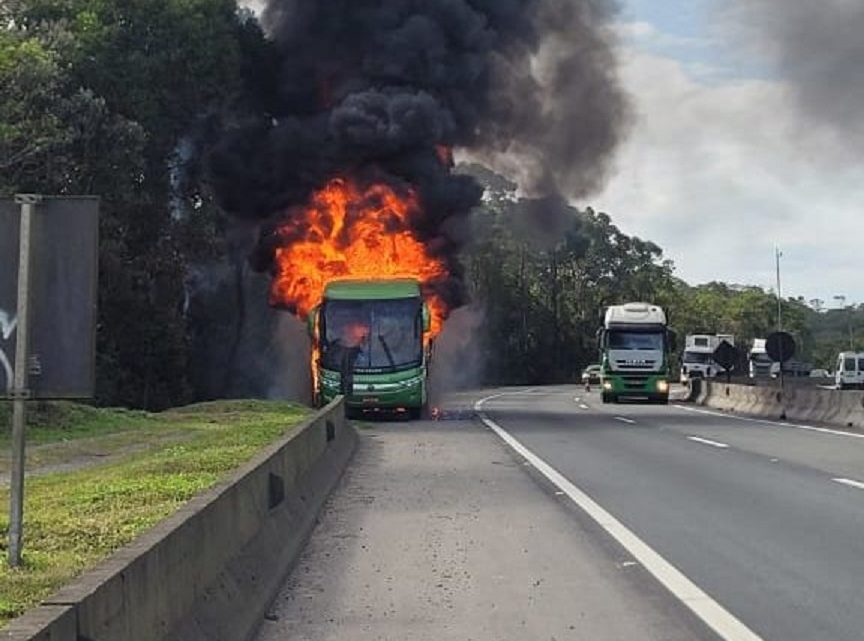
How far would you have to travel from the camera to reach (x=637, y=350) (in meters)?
41.5

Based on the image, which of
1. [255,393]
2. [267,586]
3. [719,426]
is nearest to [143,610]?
[267,586]

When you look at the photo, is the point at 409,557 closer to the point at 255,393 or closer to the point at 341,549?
the point at 341,549

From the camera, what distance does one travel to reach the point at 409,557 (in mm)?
9617

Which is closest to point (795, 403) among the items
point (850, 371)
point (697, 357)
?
point (850, 371)

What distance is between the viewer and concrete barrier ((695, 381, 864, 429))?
94.2 ft

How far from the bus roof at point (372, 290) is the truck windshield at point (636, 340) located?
523 inches

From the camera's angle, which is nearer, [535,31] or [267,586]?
[267,586]

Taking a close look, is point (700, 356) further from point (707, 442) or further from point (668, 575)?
point (668, 575)

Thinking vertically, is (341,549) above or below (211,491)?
below

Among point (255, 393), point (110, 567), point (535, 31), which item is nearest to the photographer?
point (110, 567)

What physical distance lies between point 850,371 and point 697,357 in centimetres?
1243

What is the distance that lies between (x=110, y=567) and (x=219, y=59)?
42.0 m

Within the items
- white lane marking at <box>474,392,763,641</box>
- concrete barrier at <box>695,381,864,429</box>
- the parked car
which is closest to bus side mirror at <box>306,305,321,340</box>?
concrete barrier at <box>695,381,864,429</box>

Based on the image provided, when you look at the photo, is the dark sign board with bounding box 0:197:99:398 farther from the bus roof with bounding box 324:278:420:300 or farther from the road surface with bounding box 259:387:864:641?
the bus roof with bounding box 324:278:420:300
